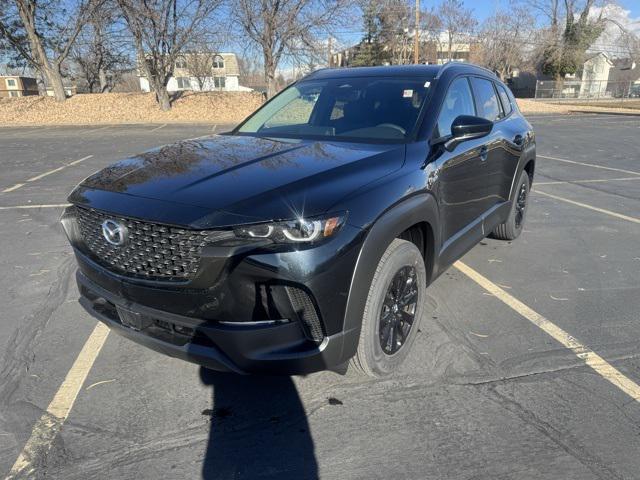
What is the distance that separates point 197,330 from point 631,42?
227 feet

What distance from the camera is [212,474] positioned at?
7.16 feet

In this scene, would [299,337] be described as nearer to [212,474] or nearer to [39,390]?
[212,474]

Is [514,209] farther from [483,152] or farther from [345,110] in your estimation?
[345,110]

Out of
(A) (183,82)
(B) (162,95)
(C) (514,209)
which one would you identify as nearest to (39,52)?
(B) (162,95)

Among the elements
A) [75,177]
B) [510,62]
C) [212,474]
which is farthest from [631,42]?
[212,474]

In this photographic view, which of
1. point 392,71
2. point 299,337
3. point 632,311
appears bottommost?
point 632,311

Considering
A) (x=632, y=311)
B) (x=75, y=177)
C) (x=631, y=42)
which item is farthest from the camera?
(x=631, y=42)

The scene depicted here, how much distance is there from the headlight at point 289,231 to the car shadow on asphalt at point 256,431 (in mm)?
1039

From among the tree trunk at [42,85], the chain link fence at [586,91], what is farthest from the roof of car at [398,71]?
the chain link fence at [586,91]

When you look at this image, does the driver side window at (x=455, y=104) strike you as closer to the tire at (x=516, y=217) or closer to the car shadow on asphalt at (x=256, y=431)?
the tire at (x=516, y=217)

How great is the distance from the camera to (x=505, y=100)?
4984mm

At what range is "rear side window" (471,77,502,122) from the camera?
13.7 ft

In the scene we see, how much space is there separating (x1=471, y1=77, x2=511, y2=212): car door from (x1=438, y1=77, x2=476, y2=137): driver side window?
0.20 m

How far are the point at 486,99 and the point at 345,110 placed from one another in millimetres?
1511
